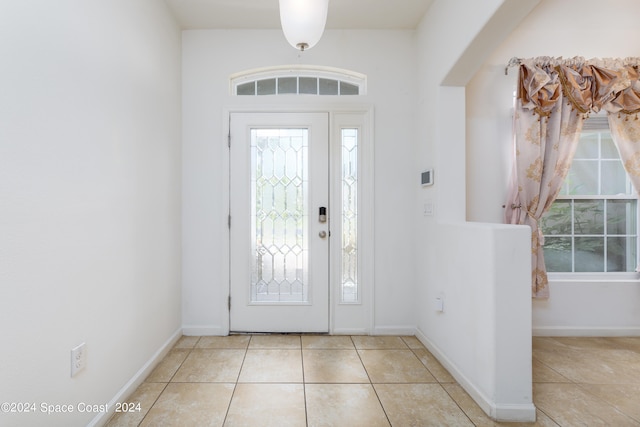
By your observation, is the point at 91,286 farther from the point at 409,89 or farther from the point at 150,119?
the point at 409,89

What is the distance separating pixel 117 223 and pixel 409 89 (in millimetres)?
2596

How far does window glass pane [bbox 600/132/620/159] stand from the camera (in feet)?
10.0

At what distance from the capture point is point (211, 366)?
2412 millimetres

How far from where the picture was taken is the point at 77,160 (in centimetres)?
159

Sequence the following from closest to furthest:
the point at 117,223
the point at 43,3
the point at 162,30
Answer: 1. the point at 43,3
2. the point at 117,223
3. the point at 162,30

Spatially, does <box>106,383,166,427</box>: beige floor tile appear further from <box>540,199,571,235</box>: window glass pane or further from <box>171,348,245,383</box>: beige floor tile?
<box>540,199,571,235</box>: window glass pane

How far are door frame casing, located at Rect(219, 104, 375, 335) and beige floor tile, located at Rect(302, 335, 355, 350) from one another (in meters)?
0.08

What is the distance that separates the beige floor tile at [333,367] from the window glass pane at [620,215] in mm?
2687

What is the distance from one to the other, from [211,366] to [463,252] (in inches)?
76.6

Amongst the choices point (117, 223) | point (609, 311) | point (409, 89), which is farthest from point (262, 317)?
point (609, 311)

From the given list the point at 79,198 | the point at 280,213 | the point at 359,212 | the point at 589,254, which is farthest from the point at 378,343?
the point at 79,198

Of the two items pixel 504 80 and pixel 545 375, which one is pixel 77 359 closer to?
pixel 545 375

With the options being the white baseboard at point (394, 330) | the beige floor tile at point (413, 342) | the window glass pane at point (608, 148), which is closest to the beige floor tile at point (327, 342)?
the white baseboard at point (394, 330)

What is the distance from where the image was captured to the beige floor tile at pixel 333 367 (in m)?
2.24
